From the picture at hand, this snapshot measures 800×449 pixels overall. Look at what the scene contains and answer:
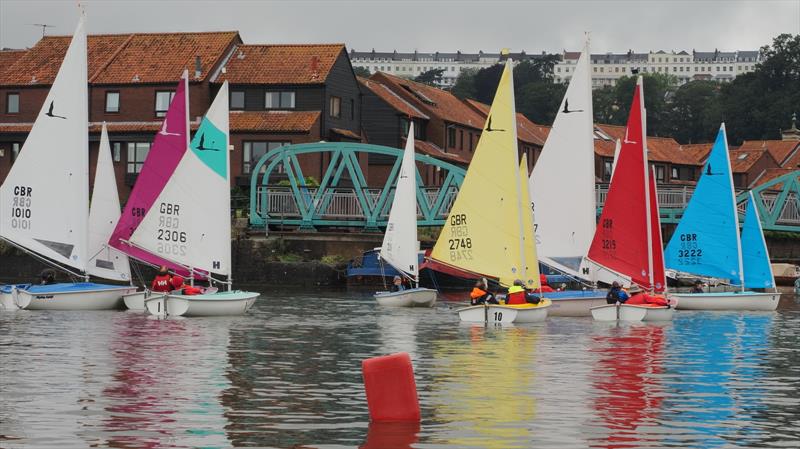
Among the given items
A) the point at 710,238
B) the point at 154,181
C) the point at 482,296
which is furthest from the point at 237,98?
the point at 482,296

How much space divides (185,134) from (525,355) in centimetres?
2041

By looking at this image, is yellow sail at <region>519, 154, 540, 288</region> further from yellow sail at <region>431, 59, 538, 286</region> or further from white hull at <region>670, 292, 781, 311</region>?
white hull at <region>670, 292, 781, 311</region>

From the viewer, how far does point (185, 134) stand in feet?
166

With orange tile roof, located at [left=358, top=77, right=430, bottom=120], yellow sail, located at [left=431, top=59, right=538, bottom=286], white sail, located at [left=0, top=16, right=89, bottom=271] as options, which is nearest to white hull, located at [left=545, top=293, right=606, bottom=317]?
yellow sail, located at [left=431, top=59, right=538, bottom=286]

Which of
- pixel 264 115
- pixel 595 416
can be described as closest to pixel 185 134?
pixel 595 416

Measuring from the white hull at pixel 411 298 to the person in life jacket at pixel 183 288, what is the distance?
10141 mm

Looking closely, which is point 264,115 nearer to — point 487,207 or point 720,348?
point 487,207

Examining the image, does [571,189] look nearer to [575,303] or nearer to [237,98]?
[575,303]

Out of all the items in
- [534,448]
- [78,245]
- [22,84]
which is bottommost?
[534,448]

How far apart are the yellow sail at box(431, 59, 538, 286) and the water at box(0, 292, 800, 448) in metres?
2.76

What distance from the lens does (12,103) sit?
305 ft

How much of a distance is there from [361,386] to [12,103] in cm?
7078

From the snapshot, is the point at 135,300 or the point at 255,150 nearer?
the point at 135,300

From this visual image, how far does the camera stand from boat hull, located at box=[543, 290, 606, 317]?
162ft
